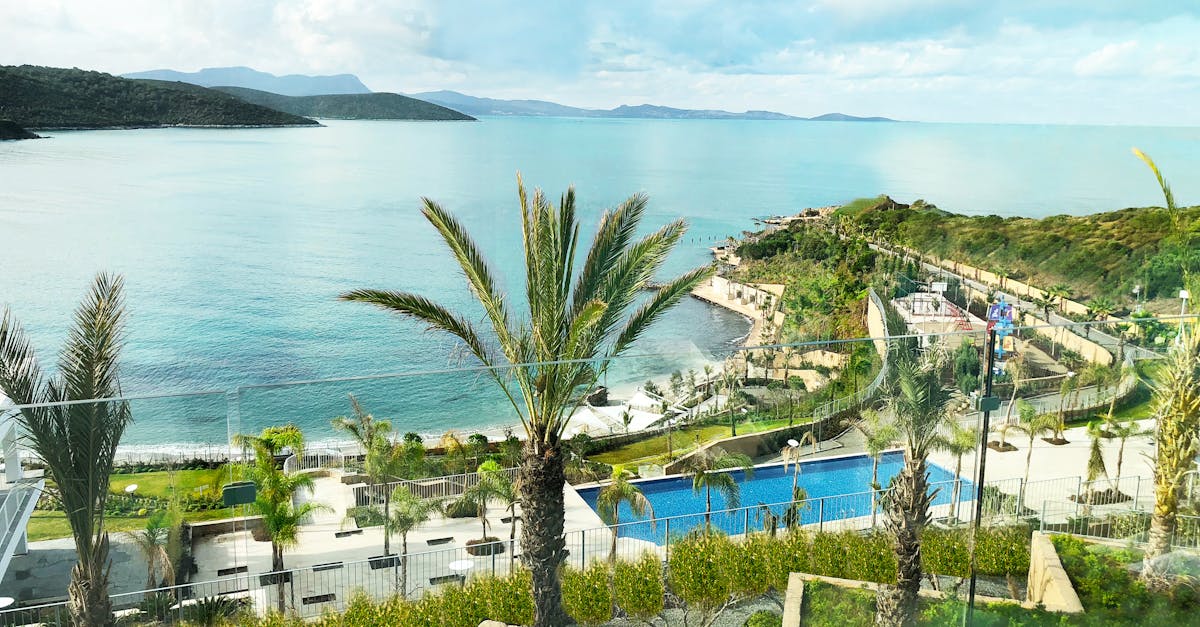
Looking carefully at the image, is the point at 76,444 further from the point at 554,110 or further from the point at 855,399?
the point at 554,110

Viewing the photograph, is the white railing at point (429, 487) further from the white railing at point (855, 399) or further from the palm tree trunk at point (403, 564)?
the white railing at point (855, 399)

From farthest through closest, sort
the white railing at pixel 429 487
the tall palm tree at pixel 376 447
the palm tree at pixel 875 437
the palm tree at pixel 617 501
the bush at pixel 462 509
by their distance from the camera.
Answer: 1. the palm tree at pixel 617 501
2. the palm tree at pixel 875 437
3. the bush at pixel 462 509
4. the white railing at pixel 429 487
5. the tall palm tree at pixel 376 447

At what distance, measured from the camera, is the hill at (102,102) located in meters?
68.3

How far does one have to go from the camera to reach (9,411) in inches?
175

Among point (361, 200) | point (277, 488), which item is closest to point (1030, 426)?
point (277, 488)

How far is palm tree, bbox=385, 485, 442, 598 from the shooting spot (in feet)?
16.9

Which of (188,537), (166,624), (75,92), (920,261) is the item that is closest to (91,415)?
(188,537)

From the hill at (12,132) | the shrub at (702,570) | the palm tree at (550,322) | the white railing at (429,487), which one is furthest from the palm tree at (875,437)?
the hill at (12,132)

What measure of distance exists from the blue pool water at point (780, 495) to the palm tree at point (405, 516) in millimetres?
1038

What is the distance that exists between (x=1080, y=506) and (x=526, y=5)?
330ft

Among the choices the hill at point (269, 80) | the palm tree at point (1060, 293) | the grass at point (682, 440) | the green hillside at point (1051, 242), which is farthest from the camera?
the hill at point (269, 80)

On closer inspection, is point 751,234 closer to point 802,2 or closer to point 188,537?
point 802,2

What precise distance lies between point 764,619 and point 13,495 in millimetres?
4153

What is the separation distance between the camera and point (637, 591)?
5836mm
